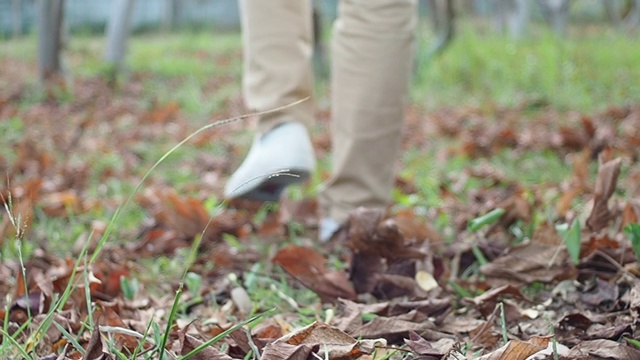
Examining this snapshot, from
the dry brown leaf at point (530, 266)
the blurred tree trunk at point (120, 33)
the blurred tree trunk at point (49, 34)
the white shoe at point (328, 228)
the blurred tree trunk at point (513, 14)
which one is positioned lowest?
the blurred tree trunk at point (513, 14)

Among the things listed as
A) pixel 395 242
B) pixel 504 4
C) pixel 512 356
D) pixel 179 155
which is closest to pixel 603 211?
pixel 395 242

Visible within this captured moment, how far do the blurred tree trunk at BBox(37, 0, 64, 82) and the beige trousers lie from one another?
199 inches

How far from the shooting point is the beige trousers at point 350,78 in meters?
1.84

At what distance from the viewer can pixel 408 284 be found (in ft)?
4.66

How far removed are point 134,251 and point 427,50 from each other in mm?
6124

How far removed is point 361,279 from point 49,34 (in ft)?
19.0

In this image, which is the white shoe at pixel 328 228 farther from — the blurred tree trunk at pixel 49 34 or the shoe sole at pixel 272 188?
the blurred tree trunk at pixel 49 34

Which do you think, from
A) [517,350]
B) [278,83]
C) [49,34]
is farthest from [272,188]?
[49,34]

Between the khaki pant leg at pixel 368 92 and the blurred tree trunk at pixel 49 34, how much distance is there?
5.17 m

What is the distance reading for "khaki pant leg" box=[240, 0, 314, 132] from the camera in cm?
191

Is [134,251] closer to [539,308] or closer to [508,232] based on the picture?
[508,232]

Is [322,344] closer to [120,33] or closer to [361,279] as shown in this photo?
[361,279]

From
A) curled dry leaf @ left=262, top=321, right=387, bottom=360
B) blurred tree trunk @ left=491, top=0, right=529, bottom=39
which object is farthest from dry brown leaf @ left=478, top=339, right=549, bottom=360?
blurred tree trunk @ left=491, top=0, right=529, bottom=39

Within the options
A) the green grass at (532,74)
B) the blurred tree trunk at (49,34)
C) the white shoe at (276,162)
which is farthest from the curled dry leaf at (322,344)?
the blurred tree trunk at (49,34)
